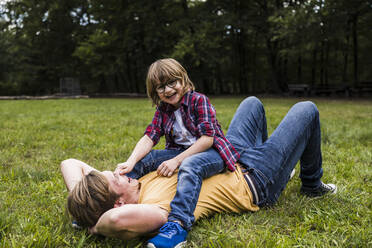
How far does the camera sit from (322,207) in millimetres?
2746

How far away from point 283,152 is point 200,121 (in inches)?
30.0

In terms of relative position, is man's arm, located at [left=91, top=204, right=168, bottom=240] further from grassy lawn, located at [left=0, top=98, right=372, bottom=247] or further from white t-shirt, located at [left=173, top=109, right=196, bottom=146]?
white t-shirt, located at [left=173, top=109, right=196, bottom=146]

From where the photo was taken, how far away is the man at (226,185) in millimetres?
2025

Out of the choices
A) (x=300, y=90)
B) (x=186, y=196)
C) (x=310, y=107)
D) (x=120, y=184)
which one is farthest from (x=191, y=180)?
(x=300, y=90)

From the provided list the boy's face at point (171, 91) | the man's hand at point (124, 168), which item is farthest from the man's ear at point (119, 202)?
the boy's face at point (171, 91)

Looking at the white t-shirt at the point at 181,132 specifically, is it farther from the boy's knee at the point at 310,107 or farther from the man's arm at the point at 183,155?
the boy's knee at the point at 310,107

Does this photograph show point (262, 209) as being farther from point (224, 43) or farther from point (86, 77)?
point (86, 77)

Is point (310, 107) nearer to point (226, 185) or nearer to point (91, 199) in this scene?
point (226, 185)

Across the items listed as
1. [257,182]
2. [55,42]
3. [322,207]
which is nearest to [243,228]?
[257,182]

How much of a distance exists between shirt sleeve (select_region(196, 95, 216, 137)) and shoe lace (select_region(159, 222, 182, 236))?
85 cm

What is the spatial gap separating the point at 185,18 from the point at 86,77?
1530 cm

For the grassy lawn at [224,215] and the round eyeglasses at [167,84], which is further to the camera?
the round eyeglasses at [167,84]

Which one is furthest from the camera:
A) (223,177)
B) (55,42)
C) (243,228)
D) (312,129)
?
(55,42)

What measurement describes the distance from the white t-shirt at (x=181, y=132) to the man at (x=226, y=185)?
45 centimetres
